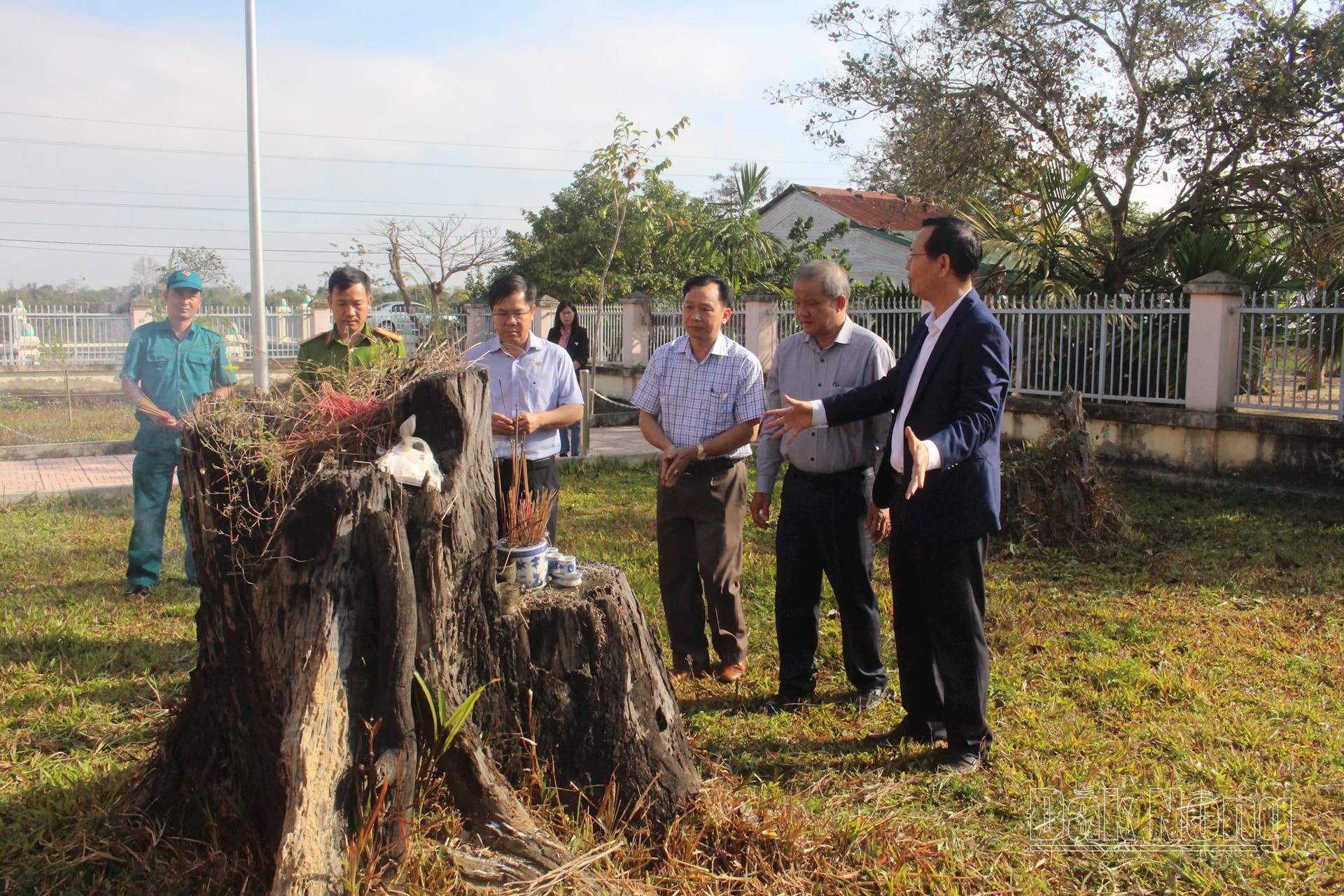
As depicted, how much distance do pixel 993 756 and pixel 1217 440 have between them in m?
6.92

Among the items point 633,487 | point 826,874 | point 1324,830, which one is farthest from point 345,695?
point 633,487

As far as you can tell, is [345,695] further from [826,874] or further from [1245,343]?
[1245,343]

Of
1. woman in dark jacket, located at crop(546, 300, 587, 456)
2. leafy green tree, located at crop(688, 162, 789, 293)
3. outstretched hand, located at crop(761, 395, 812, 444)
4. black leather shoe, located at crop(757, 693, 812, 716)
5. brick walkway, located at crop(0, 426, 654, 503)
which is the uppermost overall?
leafy green tree, located at crop(688, 162, 789, 293)

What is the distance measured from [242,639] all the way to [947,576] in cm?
235

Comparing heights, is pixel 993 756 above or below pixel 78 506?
below

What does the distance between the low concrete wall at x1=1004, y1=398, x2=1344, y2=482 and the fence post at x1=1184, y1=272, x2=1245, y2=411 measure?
0.72 ft

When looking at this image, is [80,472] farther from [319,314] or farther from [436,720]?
[436,720]

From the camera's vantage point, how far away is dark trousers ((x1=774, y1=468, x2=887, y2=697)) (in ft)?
13.9

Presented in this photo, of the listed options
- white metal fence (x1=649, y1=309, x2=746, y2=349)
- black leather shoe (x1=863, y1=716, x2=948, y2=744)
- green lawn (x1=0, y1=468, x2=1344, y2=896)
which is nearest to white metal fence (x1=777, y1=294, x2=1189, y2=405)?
green lawn (x1=0, y1=468, x2=1344, y2=896)

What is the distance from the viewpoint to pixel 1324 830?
10.4 ft

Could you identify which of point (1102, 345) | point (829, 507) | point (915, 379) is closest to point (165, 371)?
point (829, 507)

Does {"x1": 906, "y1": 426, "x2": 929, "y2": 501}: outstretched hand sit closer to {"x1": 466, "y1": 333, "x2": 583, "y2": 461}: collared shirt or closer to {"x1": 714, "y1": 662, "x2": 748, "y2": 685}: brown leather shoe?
{"x1": 714, "y1": 662, "x2": 748, "y2": 685}: brown leather shoe

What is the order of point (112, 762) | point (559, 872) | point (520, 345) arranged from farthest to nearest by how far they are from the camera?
point (520, 345) → point (112, 762) → point (559, 872)

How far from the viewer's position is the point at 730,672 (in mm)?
4637
